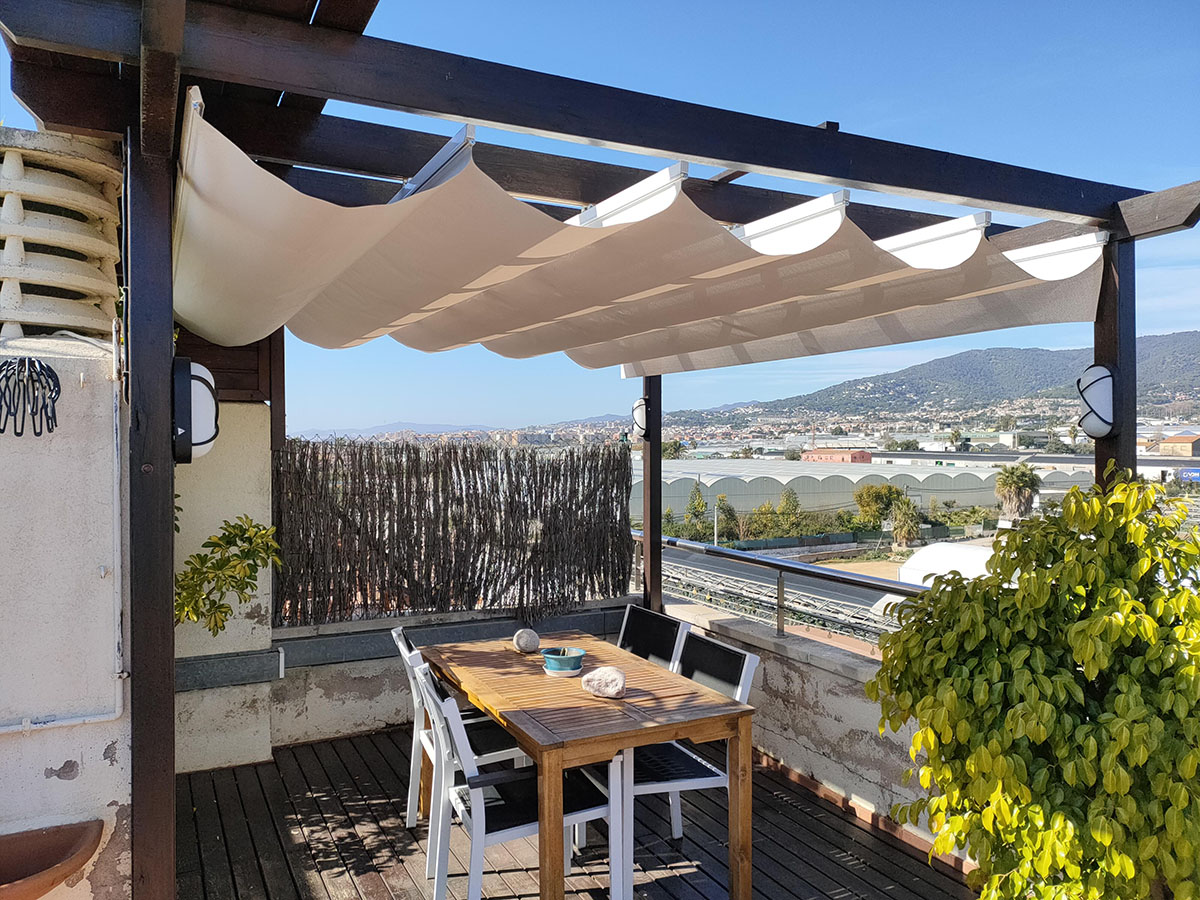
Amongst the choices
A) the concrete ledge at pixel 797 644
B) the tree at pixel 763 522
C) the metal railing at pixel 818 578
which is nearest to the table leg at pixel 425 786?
the concrete ledge at pixel 797 644

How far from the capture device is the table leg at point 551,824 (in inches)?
119

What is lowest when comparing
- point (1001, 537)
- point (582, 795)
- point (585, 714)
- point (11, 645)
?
point (582, 795)

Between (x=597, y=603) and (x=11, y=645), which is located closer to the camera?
(x=11, y=645)

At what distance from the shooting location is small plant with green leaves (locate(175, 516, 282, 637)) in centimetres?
441

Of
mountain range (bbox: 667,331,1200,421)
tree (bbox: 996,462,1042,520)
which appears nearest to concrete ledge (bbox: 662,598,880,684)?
mountain range (bbox: 667,331,1200,421)

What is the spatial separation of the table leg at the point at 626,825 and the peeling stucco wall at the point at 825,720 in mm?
1230

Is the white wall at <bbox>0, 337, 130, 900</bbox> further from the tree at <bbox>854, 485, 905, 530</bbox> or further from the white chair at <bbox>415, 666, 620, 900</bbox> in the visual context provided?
the tree at <bbox>854, 485, 905, 530</bbox>

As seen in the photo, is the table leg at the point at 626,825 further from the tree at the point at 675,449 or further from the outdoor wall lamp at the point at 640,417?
the tree at the point at 675,449

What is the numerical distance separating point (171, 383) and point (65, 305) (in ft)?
3.95

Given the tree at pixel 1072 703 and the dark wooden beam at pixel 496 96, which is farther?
the tree at pixel 1072 703

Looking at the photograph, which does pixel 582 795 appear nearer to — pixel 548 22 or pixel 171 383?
pixel 171 383

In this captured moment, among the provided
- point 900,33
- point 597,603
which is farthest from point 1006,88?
point 597,603

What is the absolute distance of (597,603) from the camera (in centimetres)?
637

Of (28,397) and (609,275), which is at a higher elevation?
(609,275)
